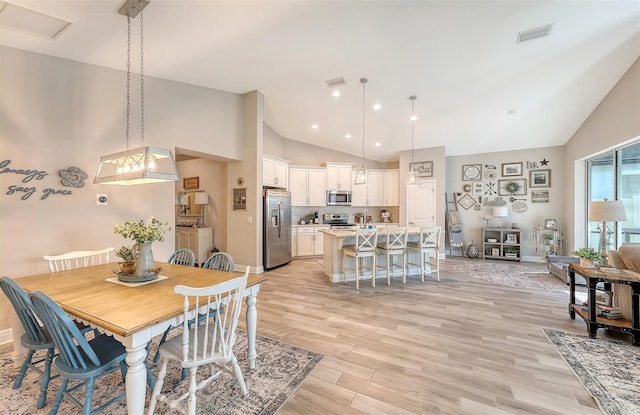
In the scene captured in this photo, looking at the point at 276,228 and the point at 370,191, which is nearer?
the point at 276,228

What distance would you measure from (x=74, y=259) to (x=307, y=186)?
5.03m

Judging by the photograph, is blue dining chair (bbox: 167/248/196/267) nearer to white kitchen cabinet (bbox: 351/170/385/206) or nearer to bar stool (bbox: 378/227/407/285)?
bar stool (bbox: 378/227/407/285)

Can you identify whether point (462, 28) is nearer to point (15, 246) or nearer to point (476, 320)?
point (476, 320)

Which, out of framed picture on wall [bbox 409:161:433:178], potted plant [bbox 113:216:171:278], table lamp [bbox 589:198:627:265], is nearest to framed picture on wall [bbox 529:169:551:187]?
framed picture on wall [bbox 409:161:433:178]

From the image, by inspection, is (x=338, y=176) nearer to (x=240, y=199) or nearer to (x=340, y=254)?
(x=240, y=199)

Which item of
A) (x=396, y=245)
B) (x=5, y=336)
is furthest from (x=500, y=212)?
(x=5, y=336)

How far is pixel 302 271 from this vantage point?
564 cm

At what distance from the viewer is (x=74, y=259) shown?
297 cm

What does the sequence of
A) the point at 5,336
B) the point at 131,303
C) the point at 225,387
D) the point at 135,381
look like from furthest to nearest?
1. the point at 5,336
2. the point at 225,387
3. the point at 131,303
4. the point at 135,381

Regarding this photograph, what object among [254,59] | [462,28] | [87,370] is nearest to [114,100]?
[254,59]

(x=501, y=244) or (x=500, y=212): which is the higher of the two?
(x=500, y=212)

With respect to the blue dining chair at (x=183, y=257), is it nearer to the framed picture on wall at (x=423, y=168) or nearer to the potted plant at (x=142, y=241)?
the potted plant at (x=142, y=241)

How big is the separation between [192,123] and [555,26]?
5.38m

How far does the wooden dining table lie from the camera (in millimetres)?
1406
